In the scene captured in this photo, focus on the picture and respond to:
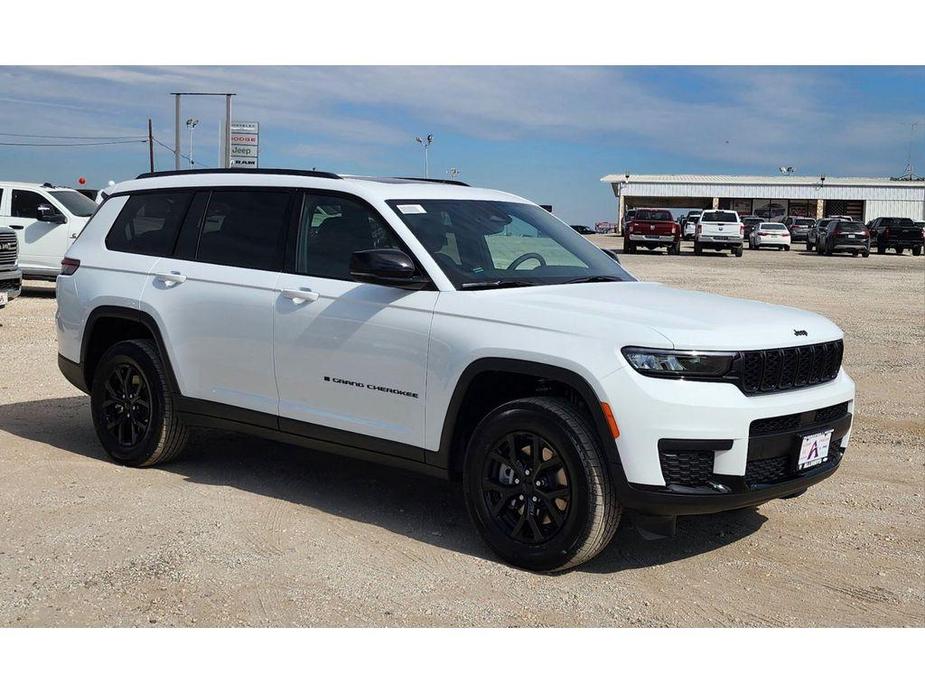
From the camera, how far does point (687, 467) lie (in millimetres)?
4801

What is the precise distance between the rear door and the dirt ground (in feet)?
2.06

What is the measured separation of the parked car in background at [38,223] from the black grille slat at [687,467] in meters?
16.5

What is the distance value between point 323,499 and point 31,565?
1740mm

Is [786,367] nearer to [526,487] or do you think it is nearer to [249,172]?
[526,487]

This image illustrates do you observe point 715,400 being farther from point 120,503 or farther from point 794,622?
point 120,503

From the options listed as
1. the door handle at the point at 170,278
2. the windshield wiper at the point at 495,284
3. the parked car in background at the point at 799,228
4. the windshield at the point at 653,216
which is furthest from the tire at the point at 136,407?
the parked car in background at the point at 799,228

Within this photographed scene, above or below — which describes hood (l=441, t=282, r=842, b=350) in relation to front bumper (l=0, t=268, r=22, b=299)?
above

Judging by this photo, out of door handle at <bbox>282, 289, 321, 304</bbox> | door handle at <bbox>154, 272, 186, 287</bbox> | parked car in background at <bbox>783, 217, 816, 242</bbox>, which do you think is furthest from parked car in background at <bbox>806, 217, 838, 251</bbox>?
door handle at <bbox>282, 289, 321, 304</bbox>

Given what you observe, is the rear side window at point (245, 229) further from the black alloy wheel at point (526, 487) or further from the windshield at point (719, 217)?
the windshield at point (719, 217)

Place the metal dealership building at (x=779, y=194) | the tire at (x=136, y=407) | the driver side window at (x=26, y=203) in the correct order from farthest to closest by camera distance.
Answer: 1. the metal dealership building at (x=779, y=194)
2. the driver side window at (x=26, y=203)
3. the tire at (x=136, y=407)

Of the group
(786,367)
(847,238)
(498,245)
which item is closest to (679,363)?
(786,367)

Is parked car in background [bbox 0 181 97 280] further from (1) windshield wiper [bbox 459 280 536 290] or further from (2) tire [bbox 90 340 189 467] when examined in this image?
(1) windshield wiper [bbox 459 280 536 290]

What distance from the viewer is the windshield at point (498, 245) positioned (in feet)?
18.9

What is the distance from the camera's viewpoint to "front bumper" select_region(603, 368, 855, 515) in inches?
186
